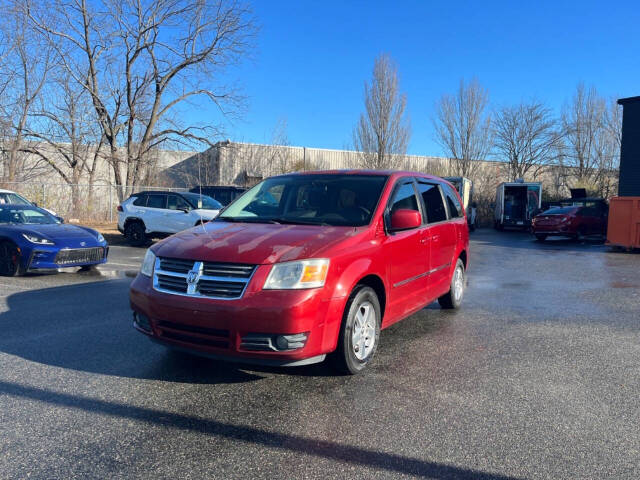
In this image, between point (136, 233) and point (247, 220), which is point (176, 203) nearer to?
point (136, 233)

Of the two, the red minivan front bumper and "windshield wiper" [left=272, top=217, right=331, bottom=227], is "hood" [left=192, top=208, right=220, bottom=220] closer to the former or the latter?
"windshield wiper" [left=272, top=217, right=331, bottom=227]

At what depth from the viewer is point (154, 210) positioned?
15.8 meters

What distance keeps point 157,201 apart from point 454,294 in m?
11.4

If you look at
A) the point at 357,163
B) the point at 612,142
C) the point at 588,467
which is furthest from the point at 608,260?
the point at 612,142

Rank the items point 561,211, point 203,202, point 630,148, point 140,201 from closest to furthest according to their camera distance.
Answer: point 203,202 → point 140,201 → point 561,211 → point 630,148

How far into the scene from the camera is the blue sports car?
8.98 metres

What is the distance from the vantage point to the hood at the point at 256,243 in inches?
153

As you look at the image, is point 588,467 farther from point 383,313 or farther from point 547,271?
point 547,271

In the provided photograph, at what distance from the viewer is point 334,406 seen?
12.1 feet

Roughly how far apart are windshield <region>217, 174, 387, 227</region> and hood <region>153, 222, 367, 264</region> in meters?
0.28

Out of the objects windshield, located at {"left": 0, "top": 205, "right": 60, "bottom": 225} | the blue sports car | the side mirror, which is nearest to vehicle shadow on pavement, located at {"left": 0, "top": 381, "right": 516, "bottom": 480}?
the side mirror

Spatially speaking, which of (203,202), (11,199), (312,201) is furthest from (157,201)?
(312,201)

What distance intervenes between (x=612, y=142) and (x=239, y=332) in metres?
45.6

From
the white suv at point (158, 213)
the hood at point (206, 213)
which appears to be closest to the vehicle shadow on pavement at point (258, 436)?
the hood at point (206, 213)
